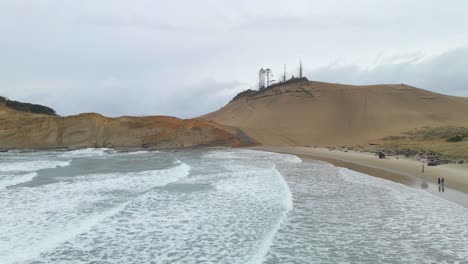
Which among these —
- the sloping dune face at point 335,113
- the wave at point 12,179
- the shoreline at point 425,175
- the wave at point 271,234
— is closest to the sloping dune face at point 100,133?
the sloping dune face at point 335,113

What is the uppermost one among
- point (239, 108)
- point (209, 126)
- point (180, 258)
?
point (239, 108)

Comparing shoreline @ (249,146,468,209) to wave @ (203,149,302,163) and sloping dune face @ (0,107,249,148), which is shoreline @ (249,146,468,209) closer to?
wave @ (203,149,302,163)

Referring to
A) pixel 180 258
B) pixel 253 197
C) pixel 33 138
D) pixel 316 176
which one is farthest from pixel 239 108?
pixel 180 258

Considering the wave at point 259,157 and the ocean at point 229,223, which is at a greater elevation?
the wave at point 259,157

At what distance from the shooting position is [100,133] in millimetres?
54781

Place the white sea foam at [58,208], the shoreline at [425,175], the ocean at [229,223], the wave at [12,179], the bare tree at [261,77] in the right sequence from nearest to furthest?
1. the ocean at [229,223]
2. the white sea foam at [58,208]
3. the shoreline at [425,175]
4. the wave at [12,179]
5. the bare tree at [261,77]

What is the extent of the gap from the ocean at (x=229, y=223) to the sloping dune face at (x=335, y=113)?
133 feet

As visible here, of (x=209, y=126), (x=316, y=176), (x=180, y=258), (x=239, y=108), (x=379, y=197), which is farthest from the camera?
(x=239, y=108)

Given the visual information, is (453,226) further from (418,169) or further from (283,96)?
(283,96)

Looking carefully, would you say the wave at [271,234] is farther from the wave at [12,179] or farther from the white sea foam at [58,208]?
the wave at [12,179]

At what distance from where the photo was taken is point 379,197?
566 inches

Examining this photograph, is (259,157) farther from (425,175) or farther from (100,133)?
(100,133)

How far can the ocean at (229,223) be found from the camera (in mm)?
8258

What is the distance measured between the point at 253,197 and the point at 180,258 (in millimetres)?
7054
